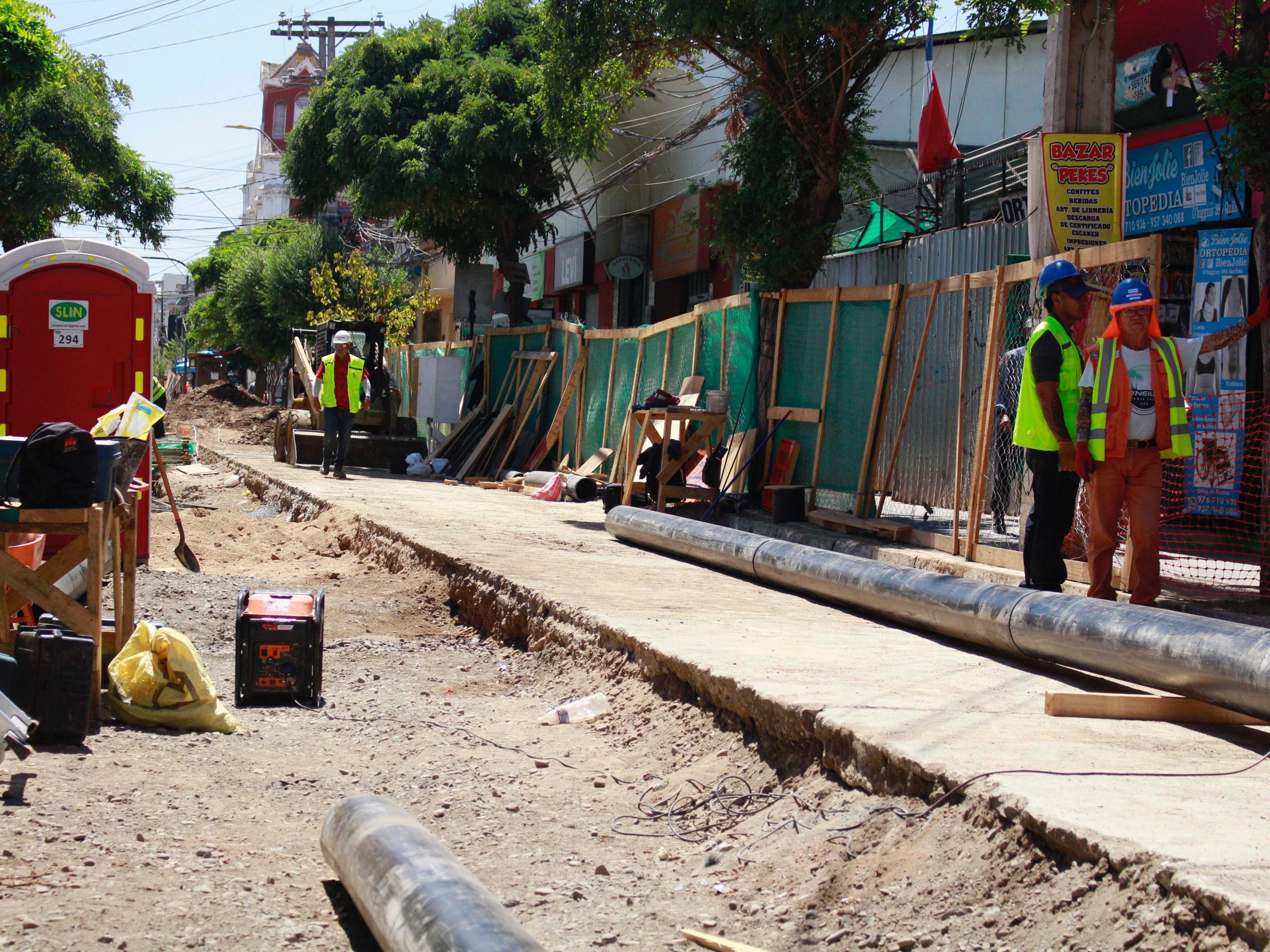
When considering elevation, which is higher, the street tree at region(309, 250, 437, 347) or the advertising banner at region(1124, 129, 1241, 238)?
the street tree at region(309, 250, 437, 347)

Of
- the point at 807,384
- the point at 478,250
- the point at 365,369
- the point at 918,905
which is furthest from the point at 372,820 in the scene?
the point at 478,250

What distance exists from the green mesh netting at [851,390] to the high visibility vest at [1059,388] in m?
3.79

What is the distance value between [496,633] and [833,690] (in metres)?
3.79

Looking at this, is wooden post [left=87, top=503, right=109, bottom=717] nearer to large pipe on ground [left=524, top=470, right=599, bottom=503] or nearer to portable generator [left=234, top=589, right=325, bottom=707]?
portable generator [left=234, top=589, right=325, bottom=707]

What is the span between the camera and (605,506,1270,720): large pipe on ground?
457 centimetres

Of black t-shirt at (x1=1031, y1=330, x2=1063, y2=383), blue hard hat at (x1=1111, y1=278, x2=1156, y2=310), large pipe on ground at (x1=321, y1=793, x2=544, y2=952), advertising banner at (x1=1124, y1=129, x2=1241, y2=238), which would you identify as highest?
advertising banner at (x1=1124, y1=129, x2=1241, y2=238)

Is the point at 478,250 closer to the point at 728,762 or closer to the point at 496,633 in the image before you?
the point at 496,633

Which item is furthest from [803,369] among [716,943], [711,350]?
[716,943]

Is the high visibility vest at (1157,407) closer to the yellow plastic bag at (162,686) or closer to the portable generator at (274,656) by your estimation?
the portable generator at (274,656)

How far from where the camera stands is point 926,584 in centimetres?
677

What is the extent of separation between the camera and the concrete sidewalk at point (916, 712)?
127 inches

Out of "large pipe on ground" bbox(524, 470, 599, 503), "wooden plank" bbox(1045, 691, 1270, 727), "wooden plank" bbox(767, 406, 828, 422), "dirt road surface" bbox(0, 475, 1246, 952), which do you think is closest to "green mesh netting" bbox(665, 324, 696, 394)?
"large pipe on ground" bbox(524, 470, 599, 503)

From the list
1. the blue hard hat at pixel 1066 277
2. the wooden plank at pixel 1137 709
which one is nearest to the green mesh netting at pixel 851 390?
the blue hard hat at pixel 1066 277

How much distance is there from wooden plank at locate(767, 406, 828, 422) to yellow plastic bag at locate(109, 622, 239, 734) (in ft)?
24.0
